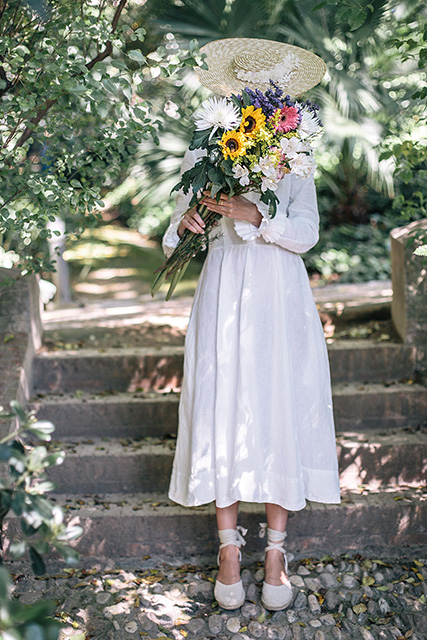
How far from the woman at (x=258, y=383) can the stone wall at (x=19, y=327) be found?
1248 millimetres

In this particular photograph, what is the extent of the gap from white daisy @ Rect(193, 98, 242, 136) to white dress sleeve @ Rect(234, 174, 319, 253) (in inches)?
13.6

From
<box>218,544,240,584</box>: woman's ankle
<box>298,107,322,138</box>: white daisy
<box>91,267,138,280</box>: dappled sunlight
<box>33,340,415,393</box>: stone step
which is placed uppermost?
<box>298,107,322,138</box>: white daisy

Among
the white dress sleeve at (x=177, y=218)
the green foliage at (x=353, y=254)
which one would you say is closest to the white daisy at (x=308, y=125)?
the white dress sleeve at (x=177, y=218)

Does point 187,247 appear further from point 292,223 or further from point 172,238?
point 292,223

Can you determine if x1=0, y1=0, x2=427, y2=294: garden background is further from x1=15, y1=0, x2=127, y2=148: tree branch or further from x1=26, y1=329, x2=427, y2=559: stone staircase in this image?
x1=26, y1=329, x2=427, y2=559: stone staircase

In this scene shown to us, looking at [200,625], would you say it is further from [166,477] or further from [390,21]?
[390,21]

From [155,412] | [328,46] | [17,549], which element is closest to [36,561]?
[17,549]

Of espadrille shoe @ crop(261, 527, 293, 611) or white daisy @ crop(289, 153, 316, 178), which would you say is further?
espadrille shoe @ crop(261, 527, 293, 611)

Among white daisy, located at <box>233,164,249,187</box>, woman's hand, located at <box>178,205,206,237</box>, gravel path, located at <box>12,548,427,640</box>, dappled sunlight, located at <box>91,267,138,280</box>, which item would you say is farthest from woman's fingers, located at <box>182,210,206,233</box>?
dappled sunlight, located at <box>91,267,138,280</box>

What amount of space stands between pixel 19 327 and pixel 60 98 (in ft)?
5.64

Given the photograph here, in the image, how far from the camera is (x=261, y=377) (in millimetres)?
2480

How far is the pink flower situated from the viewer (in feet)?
7.09

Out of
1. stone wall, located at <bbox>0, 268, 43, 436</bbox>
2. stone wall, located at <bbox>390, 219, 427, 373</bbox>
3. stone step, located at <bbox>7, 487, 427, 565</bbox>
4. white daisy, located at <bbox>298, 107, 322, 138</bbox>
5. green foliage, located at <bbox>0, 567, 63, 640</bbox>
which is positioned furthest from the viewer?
stone wall, located at <bbox>390, 219, 427, 373</bbox>

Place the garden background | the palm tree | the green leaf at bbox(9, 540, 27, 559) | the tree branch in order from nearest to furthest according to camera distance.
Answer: the green leaf at bbox(9, 540, 27, 559) < the garden background < the tree branch < the palm tree
